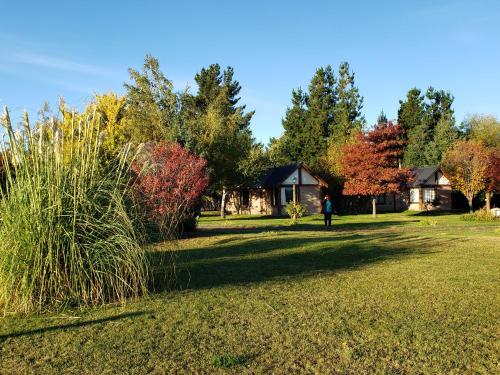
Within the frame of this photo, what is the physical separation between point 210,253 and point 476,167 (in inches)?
1070

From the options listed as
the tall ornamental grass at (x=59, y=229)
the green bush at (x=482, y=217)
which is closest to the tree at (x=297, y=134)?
the green bush at (x=482, y=217)

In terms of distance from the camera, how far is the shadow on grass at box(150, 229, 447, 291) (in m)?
8.34

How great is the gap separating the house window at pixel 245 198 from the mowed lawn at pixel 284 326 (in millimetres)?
A: 32786

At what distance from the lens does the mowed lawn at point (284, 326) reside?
4.07m

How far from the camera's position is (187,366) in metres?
4.01

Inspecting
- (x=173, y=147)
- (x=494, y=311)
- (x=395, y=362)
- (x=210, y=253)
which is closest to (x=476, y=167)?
(x=173, y=147)

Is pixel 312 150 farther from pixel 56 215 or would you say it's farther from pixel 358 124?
pixel 56 215

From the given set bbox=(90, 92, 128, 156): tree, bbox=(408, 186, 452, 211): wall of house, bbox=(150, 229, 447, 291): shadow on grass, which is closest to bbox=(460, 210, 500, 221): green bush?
bbox=(150, 229, 447, 291): shadow on grass

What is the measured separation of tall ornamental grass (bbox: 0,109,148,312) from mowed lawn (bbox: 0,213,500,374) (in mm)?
365

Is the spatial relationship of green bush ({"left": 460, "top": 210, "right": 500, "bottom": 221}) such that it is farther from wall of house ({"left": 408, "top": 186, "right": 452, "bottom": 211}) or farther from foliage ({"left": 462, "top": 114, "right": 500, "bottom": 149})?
foliage ({"left": 462, "top": 114, "right": 500, "bottom": 149})

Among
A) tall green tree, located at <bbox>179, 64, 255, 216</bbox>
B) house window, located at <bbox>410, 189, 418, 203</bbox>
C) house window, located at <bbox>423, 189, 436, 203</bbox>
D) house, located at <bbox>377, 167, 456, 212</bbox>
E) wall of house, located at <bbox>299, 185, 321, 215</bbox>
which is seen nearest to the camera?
tall green tree, located at <bbox>179, 64, 255, 216</bbox>

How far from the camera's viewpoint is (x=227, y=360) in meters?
4.07

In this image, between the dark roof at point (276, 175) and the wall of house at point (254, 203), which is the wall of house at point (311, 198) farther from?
the wall of house at point (254, 203)

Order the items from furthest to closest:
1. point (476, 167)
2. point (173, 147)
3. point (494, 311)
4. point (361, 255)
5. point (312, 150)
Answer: point (312, 150), point (476, 167), point (173, 147), point (361, 255), point (494, 311)
